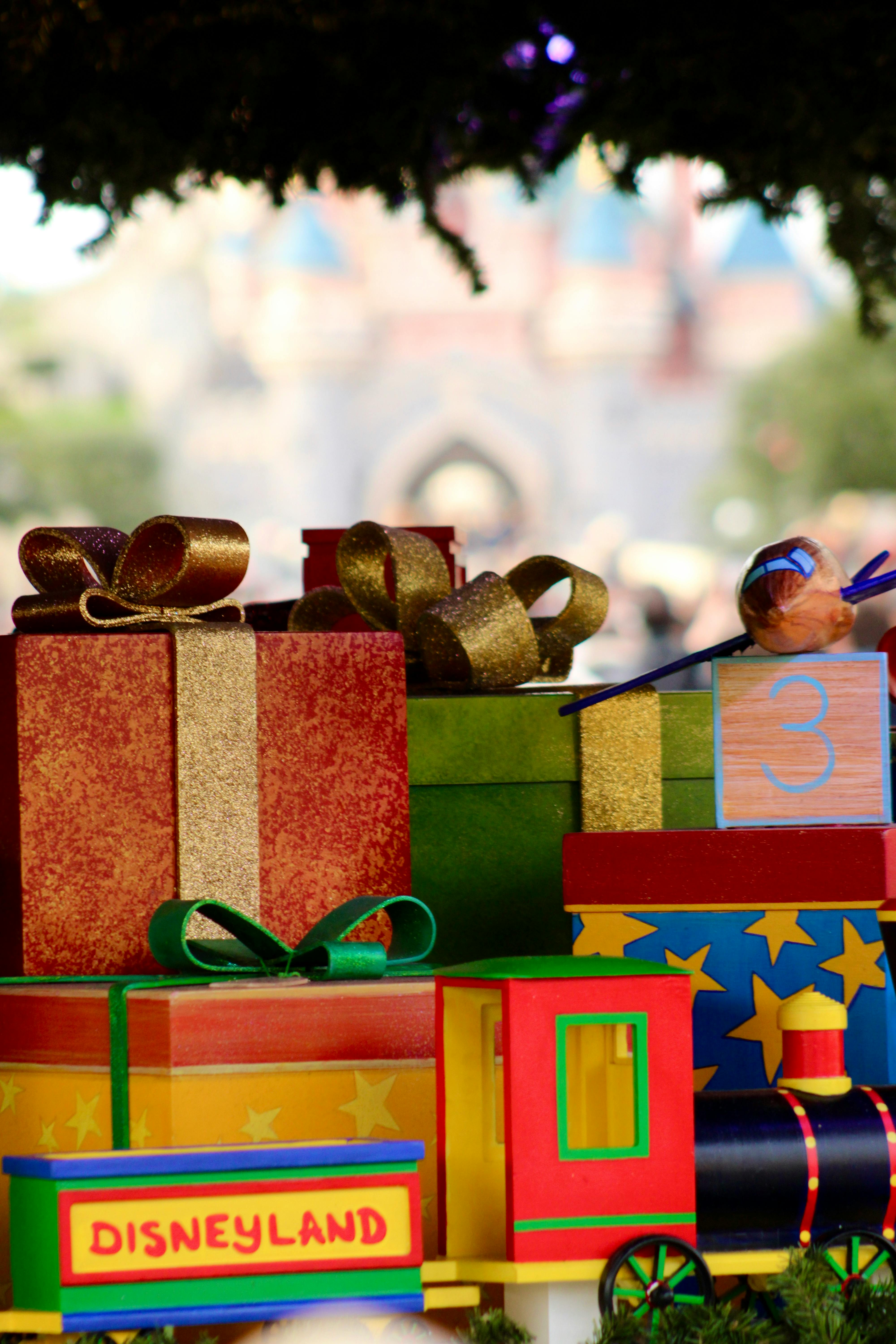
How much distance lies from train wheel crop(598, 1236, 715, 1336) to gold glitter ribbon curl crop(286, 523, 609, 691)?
13.2 inches

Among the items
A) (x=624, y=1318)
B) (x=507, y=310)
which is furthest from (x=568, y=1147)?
(x=507, y=310)

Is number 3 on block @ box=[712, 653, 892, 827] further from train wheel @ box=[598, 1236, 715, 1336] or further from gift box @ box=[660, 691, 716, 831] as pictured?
train wheel @ box=[598, 1236, 715, 1336]

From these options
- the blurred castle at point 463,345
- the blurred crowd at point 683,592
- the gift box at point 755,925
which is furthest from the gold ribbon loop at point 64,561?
the blurred castle at point 463,345

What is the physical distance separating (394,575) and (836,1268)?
0.45 meters

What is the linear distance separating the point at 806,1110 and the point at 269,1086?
22cm

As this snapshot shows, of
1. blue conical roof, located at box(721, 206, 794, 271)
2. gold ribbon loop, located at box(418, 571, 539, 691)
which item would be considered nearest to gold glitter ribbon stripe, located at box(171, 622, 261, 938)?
gold ribbon loop, located at box(418, 571, 539, 691)

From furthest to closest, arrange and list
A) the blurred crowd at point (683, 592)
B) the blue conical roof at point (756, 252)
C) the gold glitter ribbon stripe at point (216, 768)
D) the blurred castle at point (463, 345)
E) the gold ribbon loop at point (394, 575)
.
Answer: the blue conical roof at point (756, 252) → the blurred castle at point (463, 345) → the blurred crowd at point (683, 592) → the gold ribbon loop at point (394, 575) → the gold glitter ribbon stripe at point (216, 768)

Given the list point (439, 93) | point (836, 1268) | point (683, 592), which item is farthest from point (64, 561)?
point (683, 592)

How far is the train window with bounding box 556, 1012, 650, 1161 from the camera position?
50 cm

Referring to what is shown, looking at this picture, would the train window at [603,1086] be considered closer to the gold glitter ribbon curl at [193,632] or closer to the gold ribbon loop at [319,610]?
the gold glitter ribbon curl at [193,632]

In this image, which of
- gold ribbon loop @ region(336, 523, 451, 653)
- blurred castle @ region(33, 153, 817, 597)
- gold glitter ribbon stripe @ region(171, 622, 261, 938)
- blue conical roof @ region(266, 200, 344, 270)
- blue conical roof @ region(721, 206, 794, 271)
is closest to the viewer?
gold glitter ribbon stripe @ region(171, 622, 261, 938)

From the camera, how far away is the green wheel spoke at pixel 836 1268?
0.50 m

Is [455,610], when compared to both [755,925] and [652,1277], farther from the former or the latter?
[652,1277]

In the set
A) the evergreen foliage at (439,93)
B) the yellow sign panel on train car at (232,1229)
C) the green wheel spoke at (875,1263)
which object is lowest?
the green wheel spoke at (875,1263)
